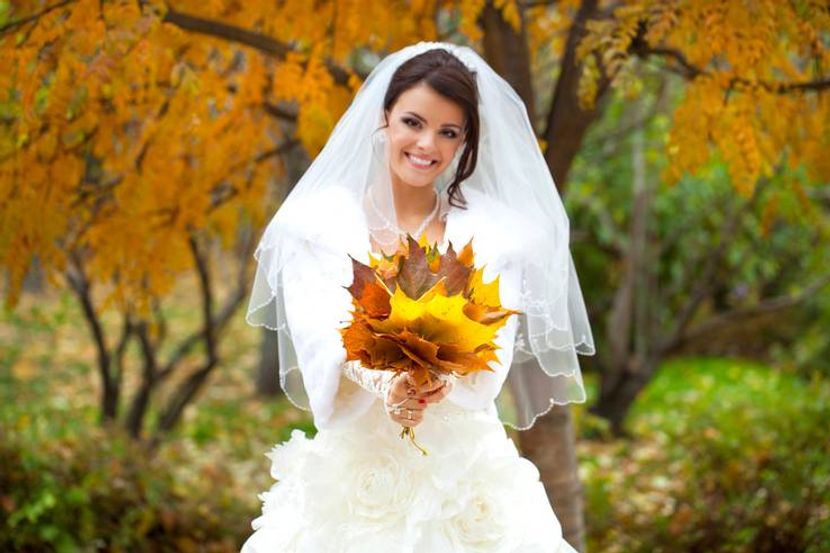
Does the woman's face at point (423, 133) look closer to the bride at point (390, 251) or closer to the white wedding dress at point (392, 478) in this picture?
the bride at point (390, 251)

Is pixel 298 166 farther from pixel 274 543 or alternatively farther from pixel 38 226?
pixel 274 543

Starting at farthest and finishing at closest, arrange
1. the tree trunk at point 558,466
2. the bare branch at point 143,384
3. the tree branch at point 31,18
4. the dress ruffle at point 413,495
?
the bare branch at point 143,384, the tree trunk at point 558,466, the tree branch at point 31,18, the dress ruffle at point 413,495

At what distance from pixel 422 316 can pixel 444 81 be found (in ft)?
3.00

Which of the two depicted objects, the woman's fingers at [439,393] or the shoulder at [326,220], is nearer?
the woman's fingers at [439,393]

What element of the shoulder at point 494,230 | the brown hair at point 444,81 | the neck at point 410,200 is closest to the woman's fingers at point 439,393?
the shoulder at point 494,230

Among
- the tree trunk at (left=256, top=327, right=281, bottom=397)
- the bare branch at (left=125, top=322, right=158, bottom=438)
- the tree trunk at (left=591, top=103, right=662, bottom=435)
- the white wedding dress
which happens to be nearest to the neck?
the white wedding dress

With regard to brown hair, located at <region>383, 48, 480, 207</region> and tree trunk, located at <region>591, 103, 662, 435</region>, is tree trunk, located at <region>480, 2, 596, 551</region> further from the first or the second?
tree trunk, located at <region>591, 103, 662, 435</region>

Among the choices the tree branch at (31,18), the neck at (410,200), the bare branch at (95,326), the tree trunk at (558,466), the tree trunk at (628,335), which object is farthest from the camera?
the tree trunk at (628,335)

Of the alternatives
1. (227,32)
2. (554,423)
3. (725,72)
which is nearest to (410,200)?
(227,32)

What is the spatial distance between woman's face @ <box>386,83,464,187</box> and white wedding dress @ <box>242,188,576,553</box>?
13.6 inches

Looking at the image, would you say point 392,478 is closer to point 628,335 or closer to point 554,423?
point 554,423

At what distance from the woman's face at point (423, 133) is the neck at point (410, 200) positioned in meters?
0.08

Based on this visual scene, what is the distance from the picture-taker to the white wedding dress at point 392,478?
2.59 m

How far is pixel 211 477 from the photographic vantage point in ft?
17.3
